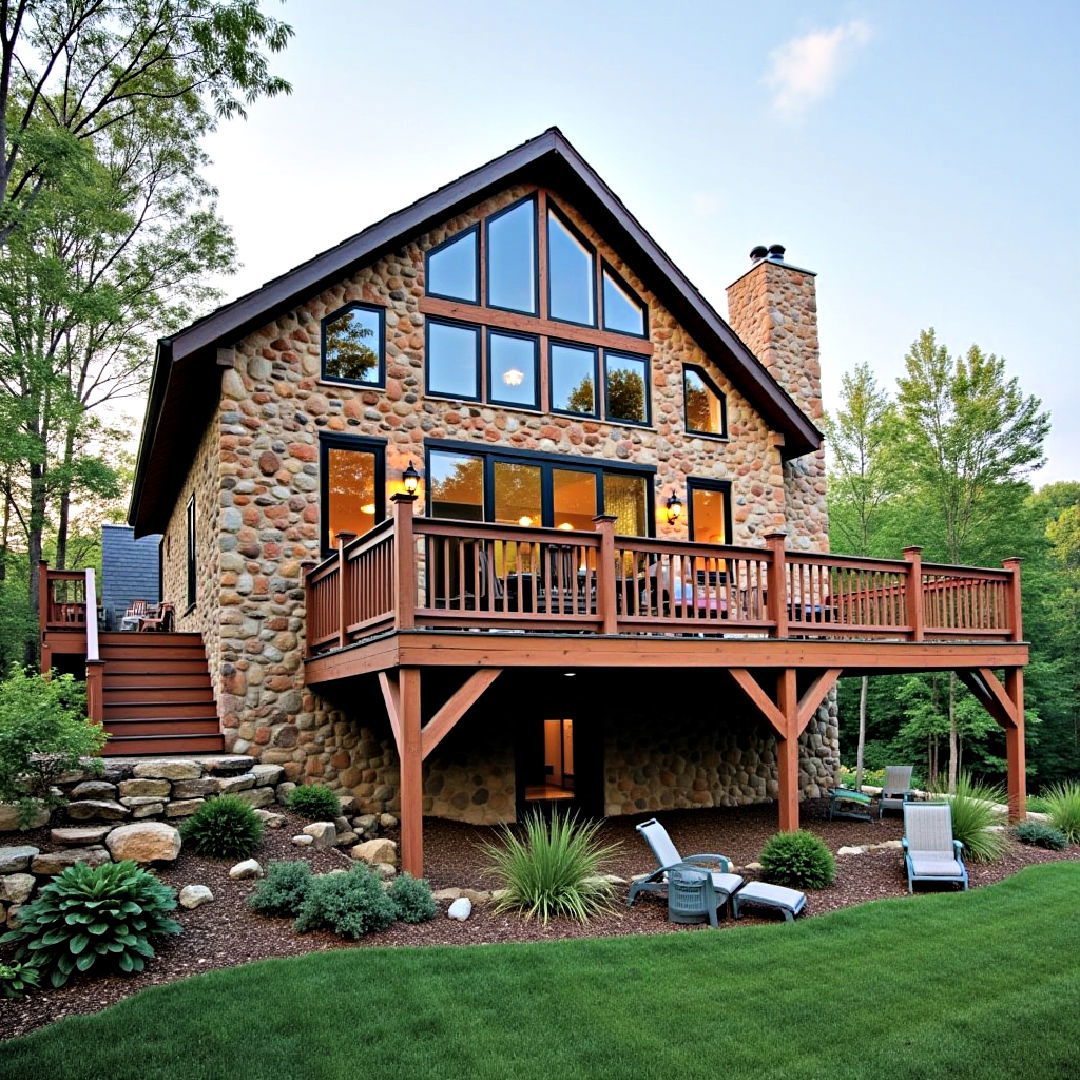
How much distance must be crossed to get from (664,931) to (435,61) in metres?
18.4

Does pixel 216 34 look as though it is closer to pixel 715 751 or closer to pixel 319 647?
pixel 319 647

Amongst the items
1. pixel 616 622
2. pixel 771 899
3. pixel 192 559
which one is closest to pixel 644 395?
pixel 616 622

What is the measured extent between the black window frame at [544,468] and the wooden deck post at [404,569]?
3391 mm

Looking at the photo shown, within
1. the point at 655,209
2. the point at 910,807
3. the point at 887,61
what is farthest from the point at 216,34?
the point at 655,209

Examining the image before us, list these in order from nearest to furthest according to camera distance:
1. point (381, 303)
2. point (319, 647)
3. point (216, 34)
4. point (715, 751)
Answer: point (216, 34)
point (319, 647)
point (381, 303)
point (715, 751)

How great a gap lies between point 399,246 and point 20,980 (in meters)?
8.91

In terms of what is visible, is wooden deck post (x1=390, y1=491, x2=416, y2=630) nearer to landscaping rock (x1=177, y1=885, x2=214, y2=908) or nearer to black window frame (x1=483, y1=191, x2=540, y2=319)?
landscaping rock (x1=177, y1=885, x2=214, y2=908)

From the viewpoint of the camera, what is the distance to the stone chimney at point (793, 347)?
14555 mm

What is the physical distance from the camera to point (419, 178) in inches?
1259

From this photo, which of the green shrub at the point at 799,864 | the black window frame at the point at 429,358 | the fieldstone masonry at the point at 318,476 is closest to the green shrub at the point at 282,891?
the fieldstone masonry at the point at 318,476

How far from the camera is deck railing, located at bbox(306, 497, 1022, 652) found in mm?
7957

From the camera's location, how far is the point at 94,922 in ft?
18.0

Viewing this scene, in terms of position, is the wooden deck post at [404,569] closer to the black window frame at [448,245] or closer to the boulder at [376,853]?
the boulder at [376,853]

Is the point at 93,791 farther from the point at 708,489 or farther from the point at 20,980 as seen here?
the point at 708,489
